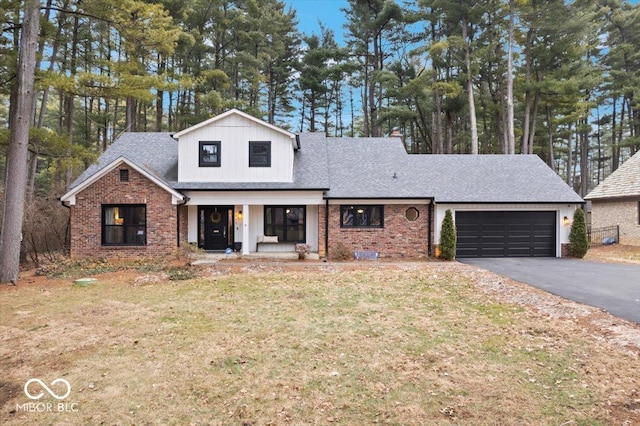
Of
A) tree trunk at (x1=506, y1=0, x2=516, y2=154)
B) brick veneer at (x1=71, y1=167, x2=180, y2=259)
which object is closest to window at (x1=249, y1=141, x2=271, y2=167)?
brick veneer at (x1=71, y1=167, x2=180, y2=259)

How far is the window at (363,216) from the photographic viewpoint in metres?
14.8

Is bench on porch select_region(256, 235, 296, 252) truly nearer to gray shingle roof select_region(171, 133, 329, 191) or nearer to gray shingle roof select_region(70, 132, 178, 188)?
gray shingle roof select_region(171, 133, 329, 191)

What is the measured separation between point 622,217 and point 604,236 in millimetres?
1379

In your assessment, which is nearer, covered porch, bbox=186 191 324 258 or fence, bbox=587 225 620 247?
covered porch, bbox=186 191 324 258

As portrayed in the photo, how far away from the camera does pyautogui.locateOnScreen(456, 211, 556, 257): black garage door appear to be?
1518 cm

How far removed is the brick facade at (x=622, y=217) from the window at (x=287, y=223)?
1823 cm

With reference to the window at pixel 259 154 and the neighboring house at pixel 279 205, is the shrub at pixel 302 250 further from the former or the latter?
the window at pixel 259 154

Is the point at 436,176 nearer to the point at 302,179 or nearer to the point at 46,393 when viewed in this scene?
the point at 302,179

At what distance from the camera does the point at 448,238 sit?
14.0 metres

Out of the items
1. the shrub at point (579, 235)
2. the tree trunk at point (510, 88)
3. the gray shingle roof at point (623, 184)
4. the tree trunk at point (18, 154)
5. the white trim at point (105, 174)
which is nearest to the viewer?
the tree trunk at point (18, 154)

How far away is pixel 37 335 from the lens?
19.3ft

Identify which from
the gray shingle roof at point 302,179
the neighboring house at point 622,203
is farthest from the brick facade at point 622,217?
the gray shingle roof at point 302,179

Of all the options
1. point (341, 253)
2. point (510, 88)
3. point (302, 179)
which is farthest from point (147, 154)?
point (510, 88)

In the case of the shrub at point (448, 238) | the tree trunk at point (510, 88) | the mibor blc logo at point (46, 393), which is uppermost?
the tree trunk at point (510, 88)
